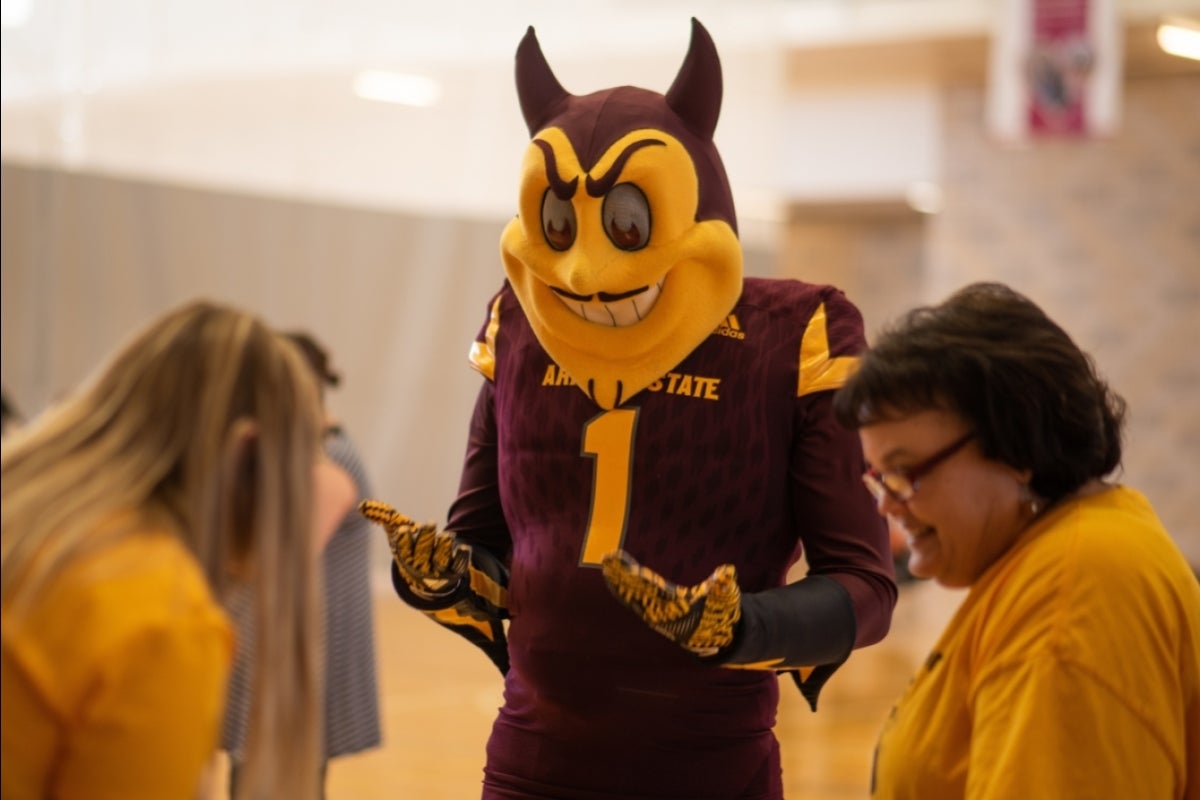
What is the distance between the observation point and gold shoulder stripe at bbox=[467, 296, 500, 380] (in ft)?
6.68

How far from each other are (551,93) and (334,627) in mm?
1802

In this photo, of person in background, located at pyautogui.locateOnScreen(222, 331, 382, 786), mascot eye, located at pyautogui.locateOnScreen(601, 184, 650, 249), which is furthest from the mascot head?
person in background, located at pyautogui.locateOnScreen(222, 331, 382, 786)

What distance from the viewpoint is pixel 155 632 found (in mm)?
1191

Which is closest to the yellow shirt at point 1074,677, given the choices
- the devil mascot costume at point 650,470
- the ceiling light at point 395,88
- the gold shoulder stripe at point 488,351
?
the devil mascot costume at point 650,470

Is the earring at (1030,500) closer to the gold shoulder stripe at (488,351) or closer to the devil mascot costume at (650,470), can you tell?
the devil mascot costume at (650,470)

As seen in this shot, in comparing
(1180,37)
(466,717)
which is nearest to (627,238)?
(466,717)

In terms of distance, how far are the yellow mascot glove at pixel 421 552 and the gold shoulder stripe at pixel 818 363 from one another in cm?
48

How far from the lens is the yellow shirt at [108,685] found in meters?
1.19

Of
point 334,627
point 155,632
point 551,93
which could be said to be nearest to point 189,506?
point 155,632

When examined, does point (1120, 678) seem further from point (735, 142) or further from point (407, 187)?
point (407, 187)

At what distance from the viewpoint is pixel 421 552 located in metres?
1.86

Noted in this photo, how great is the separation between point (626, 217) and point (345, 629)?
1903 mm

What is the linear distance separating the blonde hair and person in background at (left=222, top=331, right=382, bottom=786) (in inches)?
75.7

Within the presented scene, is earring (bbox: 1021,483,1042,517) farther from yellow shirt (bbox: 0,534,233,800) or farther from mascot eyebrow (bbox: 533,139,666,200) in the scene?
yellow shirt (bbox: 0,534,233,800)
